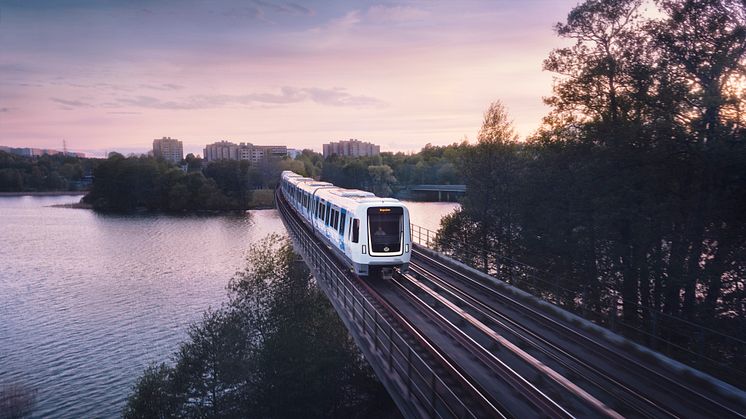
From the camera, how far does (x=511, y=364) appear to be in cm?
1243

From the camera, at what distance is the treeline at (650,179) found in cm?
1627

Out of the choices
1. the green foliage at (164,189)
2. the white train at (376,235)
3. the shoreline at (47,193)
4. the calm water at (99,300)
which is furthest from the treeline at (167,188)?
the white train at (376,235)

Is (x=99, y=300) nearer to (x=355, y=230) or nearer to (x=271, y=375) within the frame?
(x=271, y=375)

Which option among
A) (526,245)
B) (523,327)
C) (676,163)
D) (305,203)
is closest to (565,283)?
(526,245)

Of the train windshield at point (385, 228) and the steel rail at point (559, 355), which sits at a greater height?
the train windshield at point (385, 228)

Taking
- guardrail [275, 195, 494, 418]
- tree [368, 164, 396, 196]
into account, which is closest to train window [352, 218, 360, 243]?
guardrail [275, 195, 494, 418]

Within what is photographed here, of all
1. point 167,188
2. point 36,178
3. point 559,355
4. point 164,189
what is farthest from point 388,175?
point 36,178

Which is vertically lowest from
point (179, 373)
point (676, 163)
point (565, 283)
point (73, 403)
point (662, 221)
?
point (73, 403)

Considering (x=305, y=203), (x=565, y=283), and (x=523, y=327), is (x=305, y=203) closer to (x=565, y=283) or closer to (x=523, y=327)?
(x=565, y=283)

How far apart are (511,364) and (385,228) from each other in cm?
805

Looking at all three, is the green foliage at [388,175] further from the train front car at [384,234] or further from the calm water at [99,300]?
the train front car at [384,234]

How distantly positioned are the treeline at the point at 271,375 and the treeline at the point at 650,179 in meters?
9.08

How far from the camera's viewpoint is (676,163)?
59.2 ft

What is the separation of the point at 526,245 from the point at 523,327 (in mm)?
12976
